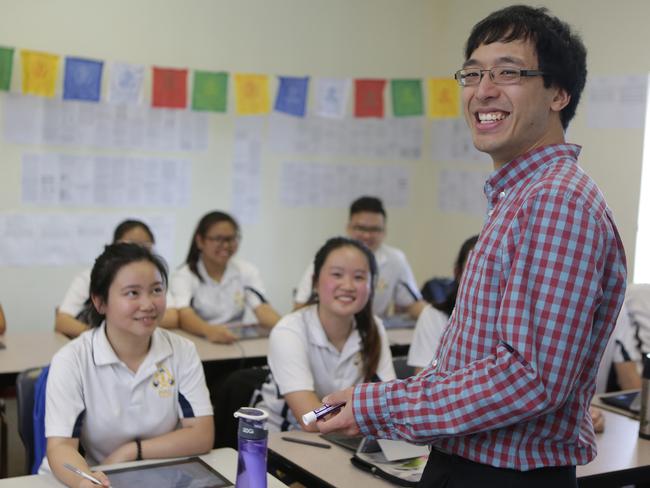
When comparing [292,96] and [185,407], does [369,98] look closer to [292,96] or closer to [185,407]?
[292,96]

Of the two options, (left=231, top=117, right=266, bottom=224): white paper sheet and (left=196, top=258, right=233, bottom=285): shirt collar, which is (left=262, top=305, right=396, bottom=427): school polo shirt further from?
(left=231, top=117, right=266, bottom=224): white paper sheet

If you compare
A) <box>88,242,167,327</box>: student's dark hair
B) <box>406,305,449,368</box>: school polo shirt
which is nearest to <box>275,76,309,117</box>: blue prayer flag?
<box>406,305,449,368</box>: school polo shirt

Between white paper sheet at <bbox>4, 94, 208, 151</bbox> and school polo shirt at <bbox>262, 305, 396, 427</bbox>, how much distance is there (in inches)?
95.6

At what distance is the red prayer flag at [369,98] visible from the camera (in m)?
5.23

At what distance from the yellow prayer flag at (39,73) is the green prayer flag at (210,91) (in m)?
0.81

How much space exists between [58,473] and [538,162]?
53.2 inches

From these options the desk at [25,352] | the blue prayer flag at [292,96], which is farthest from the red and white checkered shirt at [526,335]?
the blue prayer flag at [292,96]

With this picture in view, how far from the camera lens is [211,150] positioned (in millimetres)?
5004

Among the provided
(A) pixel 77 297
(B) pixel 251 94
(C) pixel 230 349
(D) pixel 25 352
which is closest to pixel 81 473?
(D) pixel 25 352

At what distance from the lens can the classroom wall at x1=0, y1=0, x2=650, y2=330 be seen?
14.2 ft

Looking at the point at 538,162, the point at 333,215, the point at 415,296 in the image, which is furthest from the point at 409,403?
the point at 333,215

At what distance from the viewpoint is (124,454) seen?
210 cm

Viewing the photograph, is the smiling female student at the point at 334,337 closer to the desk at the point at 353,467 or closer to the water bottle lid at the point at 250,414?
the desk at the point at 353,467

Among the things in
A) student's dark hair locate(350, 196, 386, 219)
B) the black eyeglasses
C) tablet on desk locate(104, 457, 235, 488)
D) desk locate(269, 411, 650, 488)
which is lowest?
tablet on desk locate(104, 457, 235, 488)
